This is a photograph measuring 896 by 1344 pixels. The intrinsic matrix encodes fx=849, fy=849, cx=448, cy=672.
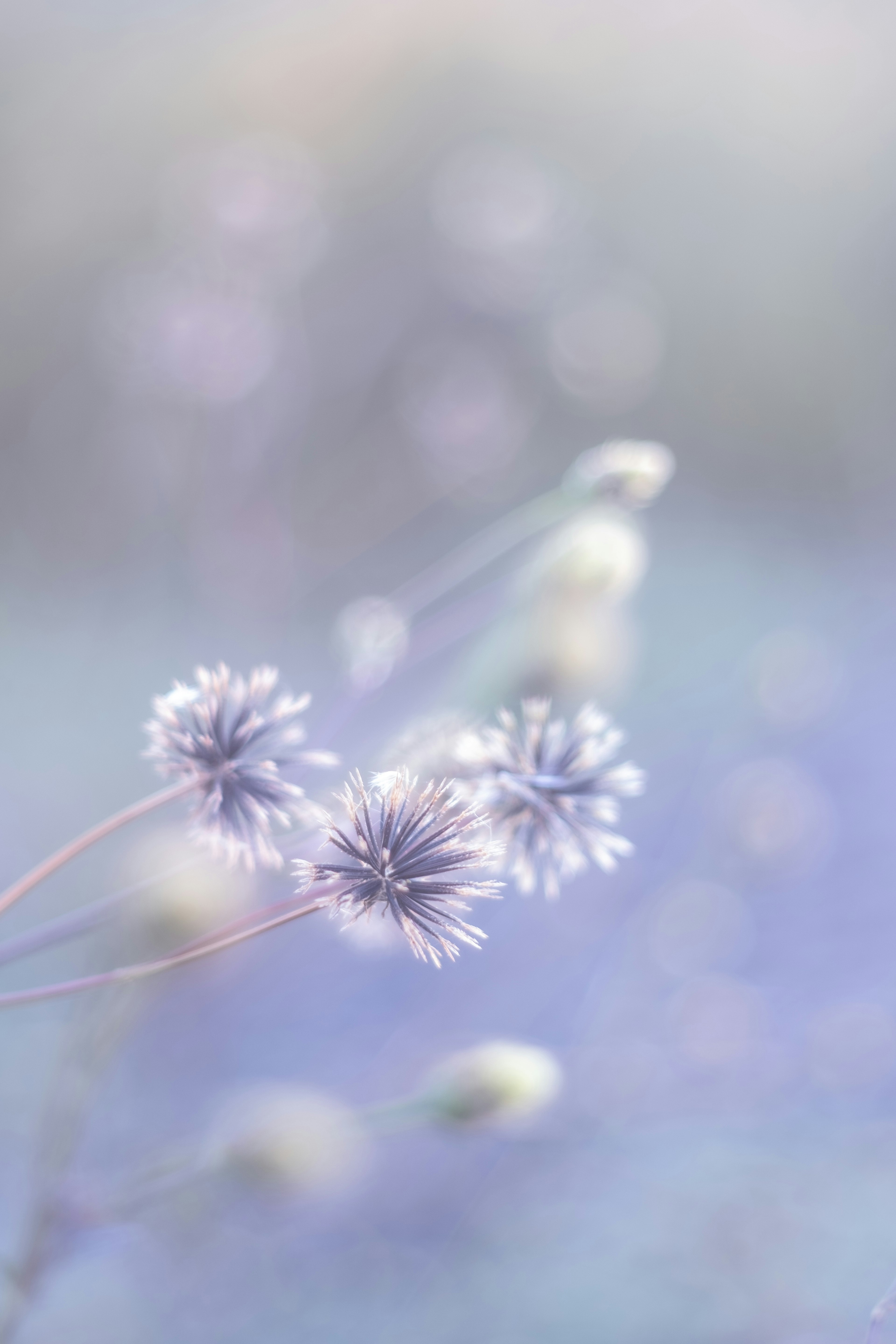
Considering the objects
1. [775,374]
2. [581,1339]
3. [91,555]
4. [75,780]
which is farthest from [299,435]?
[581,1339]

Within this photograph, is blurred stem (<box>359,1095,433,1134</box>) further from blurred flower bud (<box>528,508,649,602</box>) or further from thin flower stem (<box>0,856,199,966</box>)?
blurred flower bud (<box>528,508,649,602</box>)

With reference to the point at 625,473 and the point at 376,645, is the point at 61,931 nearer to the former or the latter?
the point at 376,645

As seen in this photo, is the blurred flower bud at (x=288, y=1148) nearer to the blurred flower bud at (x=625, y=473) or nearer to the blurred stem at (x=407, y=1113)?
the blurred stem at (x=407, y=1113)

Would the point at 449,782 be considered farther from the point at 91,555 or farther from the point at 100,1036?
the point at 91,555

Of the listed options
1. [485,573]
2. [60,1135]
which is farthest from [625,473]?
[485,573]

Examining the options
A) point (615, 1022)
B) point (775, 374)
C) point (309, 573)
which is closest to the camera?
point (615, 1022)

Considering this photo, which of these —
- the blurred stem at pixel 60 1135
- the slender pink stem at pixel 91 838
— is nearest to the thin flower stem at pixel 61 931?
the slender pink stem at pixel 91 838

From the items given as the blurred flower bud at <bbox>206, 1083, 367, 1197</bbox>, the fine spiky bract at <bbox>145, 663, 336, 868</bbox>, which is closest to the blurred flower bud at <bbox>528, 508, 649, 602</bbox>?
the fine spiky bract at <bbox>145, 663, 336, 868</bbox>
